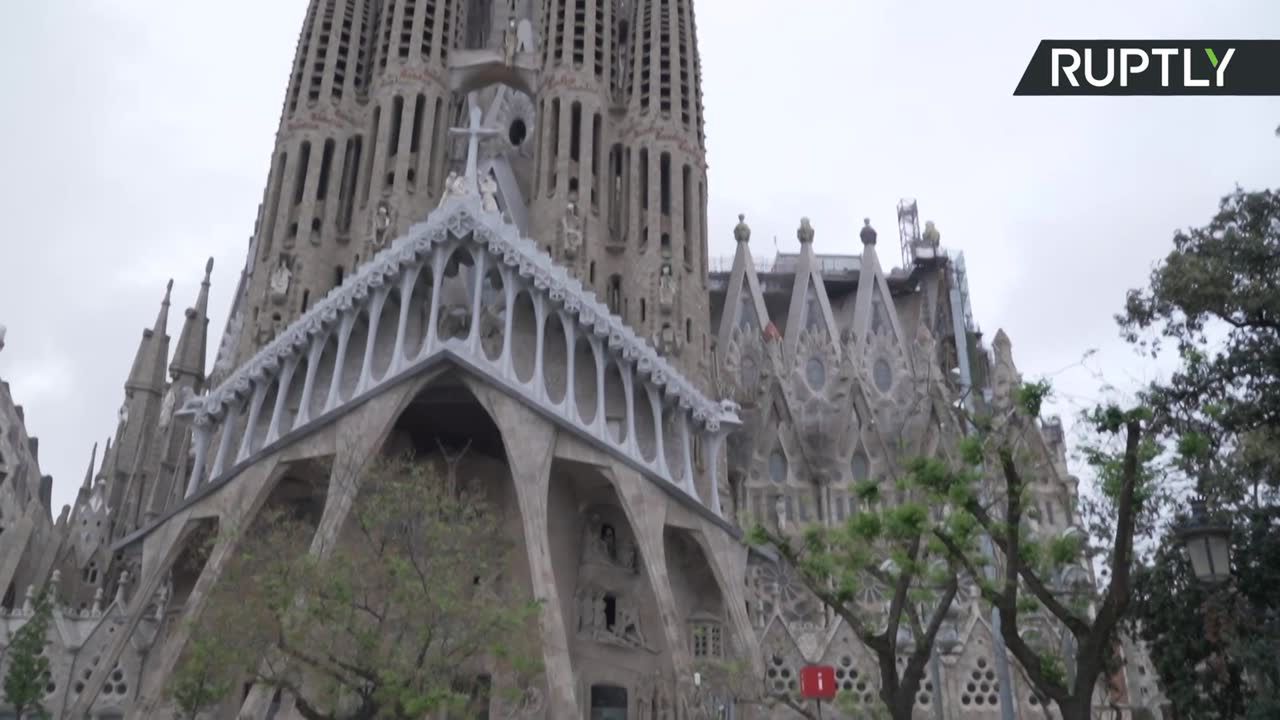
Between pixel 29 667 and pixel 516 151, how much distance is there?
19138 millimetres

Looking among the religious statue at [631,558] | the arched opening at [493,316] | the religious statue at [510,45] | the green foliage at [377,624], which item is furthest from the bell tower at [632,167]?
the green foliage at [377,624]

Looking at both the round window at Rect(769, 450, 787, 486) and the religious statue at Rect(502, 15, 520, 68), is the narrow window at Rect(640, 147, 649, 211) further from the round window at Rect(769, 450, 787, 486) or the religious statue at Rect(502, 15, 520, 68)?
the round window at Rect(769, 450, 787, 486)

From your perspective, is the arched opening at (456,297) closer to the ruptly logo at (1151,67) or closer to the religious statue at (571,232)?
the religious statue at (571,232)

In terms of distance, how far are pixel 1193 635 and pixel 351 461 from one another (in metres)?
16.0

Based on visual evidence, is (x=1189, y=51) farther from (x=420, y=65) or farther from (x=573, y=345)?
(x=420, y=65)

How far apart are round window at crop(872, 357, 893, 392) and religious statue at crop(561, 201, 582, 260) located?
42.9 ft

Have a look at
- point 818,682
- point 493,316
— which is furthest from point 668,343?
point 818,682

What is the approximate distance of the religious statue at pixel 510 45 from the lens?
32.3 meters

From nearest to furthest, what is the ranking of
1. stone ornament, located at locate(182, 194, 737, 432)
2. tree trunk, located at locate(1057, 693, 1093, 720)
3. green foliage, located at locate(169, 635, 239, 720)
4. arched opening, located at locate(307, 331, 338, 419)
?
tree trunk, located at locate(1057, 693, 1093, 720), green foliage, located at locate(169, 635, 239, 720), stone ornament, located at locate(182, 194, 737, 432), arched opening, located at locate(307, 331, 338, 419)

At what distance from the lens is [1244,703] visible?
47.4 feet

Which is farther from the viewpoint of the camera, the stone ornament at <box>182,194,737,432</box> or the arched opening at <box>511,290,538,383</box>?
the arched opening at <box>511,290,538,383</box>

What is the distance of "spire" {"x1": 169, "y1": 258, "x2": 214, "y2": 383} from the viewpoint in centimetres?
3850

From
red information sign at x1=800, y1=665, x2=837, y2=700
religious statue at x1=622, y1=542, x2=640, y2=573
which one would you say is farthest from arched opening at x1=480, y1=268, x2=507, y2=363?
red information sign at x1=800, y1=665, x2=837, y2=700

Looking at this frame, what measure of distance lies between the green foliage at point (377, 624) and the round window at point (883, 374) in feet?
71.5
